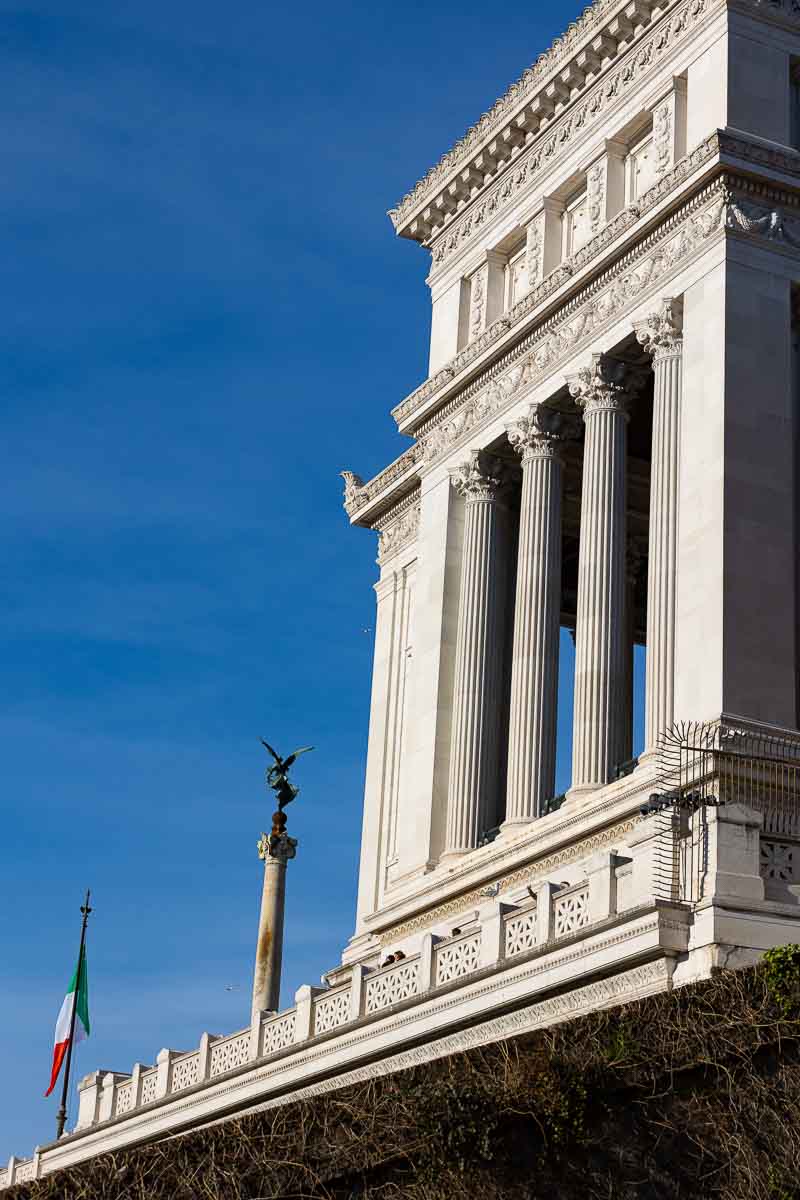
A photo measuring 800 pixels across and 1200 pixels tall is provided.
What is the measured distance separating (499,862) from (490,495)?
12.9 meters

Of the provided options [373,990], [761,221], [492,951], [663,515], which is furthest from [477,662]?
[492,951]

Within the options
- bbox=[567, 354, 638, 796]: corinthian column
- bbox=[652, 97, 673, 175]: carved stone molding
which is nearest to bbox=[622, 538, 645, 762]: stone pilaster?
bbox=[567, 354, 638, 796]: corinthian column

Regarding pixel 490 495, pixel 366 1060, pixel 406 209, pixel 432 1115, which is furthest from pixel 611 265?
pixel 432 1115

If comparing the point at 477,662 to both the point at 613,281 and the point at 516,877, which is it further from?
the point at 613,281

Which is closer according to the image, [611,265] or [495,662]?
[611,265]

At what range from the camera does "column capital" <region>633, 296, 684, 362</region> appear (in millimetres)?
50469

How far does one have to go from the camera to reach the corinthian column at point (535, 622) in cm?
5288

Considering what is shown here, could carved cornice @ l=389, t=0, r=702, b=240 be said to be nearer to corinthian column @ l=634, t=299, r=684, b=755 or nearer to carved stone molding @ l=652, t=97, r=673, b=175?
carved stone molding @ l=652, t=97, r=673, b=175

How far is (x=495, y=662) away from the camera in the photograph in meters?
57.0

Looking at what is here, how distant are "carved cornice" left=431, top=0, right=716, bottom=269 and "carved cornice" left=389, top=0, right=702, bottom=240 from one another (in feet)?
1.31

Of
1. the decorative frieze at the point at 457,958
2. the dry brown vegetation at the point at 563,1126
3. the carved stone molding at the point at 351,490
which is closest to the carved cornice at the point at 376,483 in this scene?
the carved stone molding at the point at 351,490

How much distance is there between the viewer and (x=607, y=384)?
2098 inches

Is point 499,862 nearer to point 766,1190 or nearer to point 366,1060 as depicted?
point 366,1060

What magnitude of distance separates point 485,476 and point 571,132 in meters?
9.99
